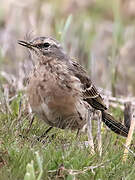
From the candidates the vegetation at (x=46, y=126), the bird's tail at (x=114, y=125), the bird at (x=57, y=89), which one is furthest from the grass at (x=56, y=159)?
the bird's tail at (x=114, y=125)

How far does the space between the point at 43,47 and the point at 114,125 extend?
4.29ft

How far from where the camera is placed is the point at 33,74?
6285mm

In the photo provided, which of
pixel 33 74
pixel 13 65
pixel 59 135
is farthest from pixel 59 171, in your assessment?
pixel 13 65

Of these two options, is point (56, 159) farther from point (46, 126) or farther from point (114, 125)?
point (114, 125)

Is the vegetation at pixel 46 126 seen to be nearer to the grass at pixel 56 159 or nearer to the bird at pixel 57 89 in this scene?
the grass at pixel 56 159

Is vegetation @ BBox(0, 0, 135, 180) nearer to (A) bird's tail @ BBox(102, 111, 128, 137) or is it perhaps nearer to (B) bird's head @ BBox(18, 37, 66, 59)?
(A) bird's tail @ BBox(102, 111, 128, 137)

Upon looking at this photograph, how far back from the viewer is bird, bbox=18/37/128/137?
6051 mm

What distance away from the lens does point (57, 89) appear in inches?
240

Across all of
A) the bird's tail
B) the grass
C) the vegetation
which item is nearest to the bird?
the bird's tail

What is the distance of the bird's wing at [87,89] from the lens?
6638 millimetres

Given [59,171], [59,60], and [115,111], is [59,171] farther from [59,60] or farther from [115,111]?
[115,111]

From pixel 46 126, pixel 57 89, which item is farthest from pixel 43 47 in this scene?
pixel 46 126

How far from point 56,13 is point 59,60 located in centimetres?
759

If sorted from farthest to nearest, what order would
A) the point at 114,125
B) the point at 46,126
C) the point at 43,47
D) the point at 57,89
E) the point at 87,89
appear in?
1. the point at 114,125
2. the point at 87,89
3. the point at 43,47
4. the point at 46,126
5. the point at 57,89
